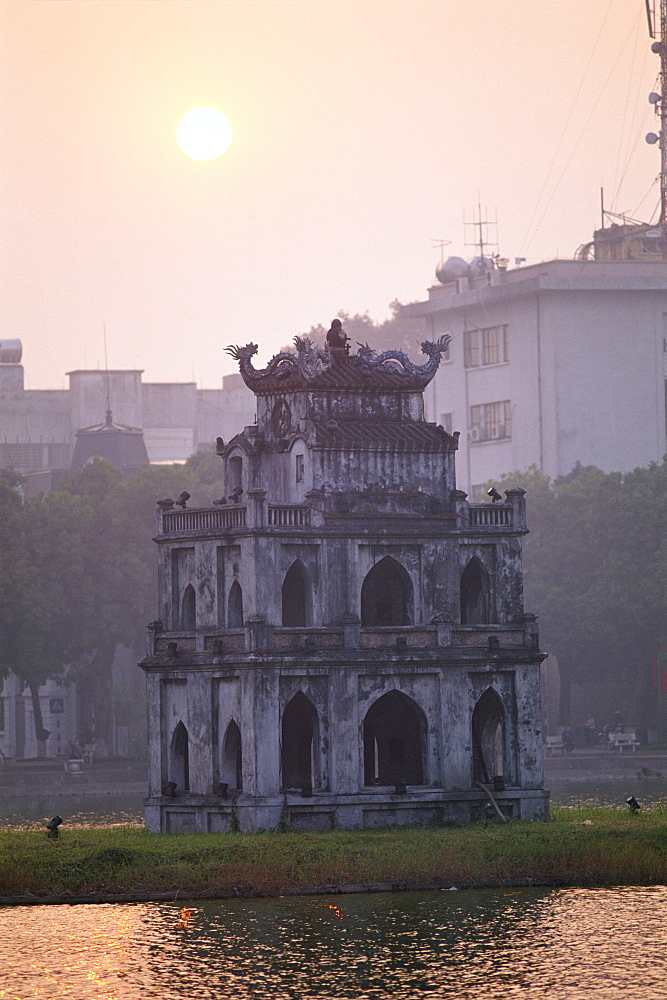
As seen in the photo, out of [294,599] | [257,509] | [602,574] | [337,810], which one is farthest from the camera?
[602,574]

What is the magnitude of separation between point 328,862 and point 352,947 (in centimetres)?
652

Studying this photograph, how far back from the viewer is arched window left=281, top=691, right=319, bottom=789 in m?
57.1

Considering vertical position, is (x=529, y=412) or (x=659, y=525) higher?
(x=529, y=412)

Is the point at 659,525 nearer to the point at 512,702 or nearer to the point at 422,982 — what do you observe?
the point at 512,702

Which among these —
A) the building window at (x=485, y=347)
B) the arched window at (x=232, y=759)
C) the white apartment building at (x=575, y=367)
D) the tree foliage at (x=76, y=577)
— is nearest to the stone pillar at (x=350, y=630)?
the arched window at (x=232, y=759)

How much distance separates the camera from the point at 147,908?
48.8m

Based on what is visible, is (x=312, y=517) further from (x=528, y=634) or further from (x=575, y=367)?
(x=575, y=367)

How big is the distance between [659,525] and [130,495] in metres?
24.3

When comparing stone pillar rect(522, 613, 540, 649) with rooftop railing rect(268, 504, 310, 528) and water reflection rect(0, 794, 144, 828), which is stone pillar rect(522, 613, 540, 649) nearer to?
rooftop railing rect(268, 504, 310, 528)

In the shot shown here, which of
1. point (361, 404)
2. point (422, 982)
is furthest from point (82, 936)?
point (361, 404)

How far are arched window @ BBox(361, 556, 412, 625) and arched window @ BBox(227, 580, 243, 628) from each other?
348 cm

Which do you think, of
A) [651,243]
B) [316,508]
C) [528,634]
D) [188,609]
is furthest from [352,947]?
[651,243]

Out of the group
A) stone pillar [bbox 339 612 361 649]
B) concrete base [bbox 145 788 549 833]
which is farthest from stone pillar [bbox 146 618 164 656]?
stone pillar [bbox 339 612 361 649]

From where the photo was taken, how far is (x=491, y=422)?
414 feet
